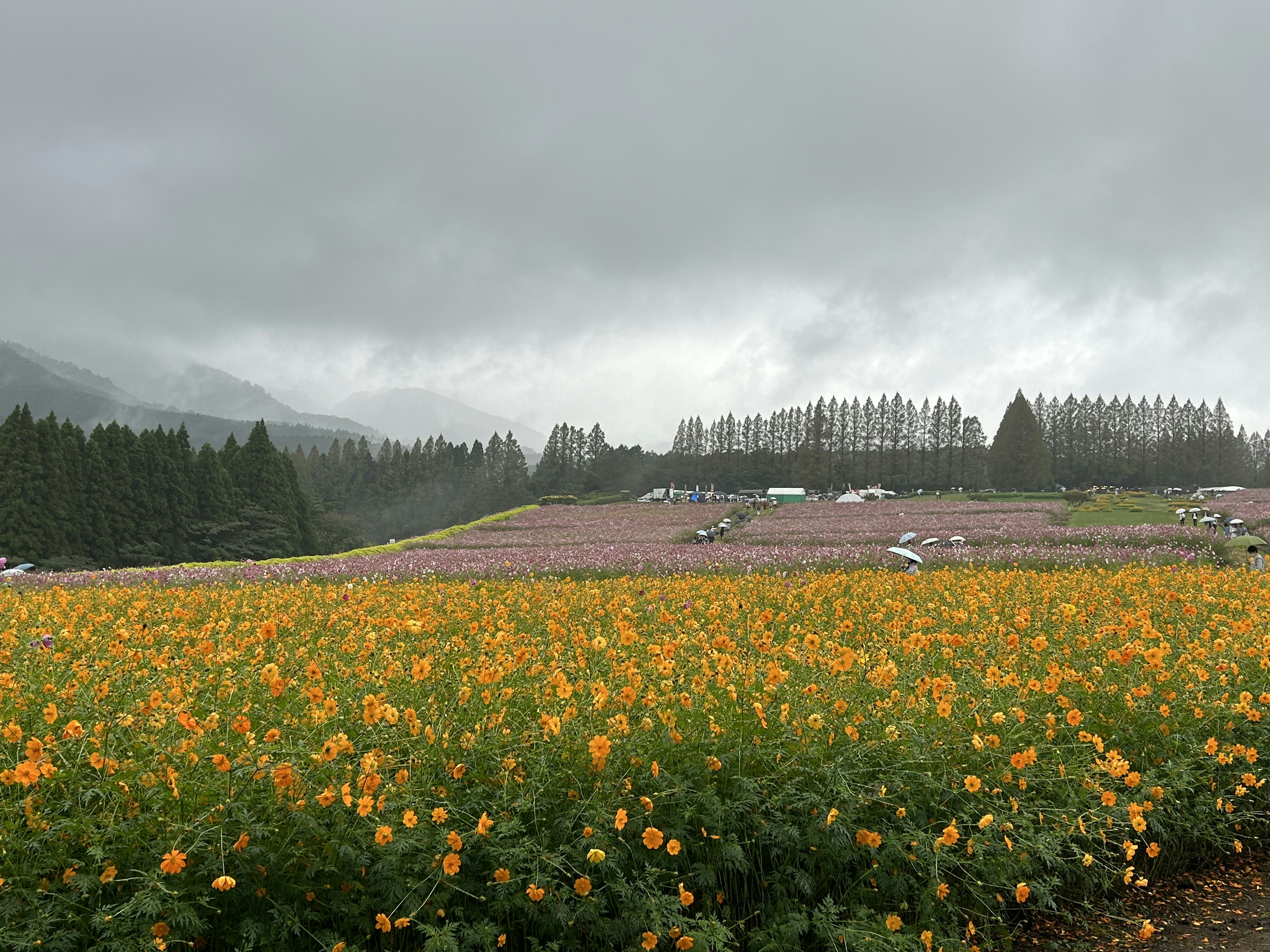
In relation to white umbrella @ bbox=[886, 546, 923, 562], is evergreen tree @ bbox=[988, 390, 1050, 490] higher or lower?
higher

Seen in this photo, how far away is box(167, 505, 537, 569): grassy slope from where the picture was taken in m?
17.7

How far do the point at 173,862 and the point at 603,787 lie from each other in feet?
4.61

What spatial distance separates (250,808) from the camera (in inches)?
103

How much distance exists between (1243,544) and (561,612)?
1460 cm

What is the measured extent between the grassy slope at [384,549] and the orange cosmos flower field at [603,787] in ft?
47.8

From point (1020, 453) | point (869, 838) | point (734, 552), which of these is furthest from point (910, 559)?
point (1020, 453)

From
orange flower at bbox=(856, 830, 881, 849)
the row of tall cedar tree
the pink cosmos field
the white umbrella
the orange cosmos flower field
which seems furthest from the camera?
the row of tall cedar tree

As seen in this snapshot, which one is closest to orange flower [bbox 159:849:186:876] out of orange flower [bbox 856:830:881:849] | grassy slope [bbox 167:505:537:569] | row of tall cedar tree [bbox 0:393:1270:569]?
orange flower [bbox 856:830:881:849]

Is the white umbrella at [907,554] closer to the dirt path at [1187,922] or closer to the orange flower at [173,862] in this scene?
the dirt path at [1187,922]

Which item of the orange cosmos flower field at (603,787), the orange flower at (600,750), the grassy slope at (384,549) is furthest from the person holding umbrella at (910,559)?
the grassy slope at (384,549)

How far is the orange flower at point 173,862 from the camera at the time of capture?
217 centimetres

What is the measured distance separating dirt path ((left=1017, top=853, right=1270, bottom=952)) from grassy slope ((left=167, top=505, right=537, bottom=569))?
16.9 m

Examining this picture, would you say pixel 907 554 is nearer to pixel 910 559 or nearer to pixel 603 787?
pixel 910 559

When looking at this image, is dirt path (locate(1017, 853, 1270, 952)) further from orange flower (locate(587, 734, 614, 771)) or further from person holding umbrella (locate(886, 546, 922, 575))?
person holding umbrella (locate(886, 546, 922, 575))
